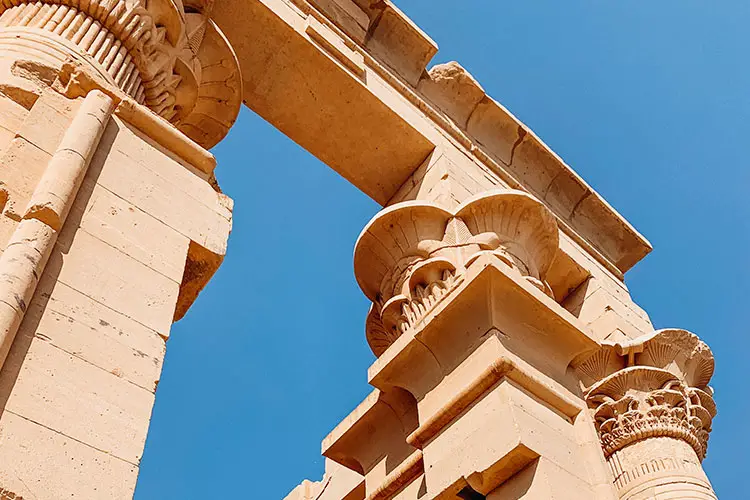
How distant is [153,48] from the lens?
490 cm

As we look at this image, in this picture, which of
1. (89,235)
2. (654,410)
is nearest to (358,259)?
(654,410)

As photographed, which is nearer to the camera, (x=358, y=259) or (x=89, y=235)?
(x=89, y=235)

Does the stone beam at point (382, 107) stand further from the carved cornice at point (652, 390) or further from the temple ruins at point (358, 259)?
the carved cornice at point (652, 390)

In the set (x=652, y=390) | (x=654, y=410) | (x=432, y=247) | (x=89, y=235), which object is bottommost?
(x=89, y=235)

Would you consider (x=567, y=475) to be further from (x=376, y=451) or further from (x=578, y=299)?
(x=578, y=299)

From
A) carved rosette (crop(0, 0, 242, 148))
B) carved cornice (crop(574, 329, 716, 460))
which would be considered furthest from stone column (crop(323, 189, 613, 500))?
carved rosette (crop(0, 0, 242, 148))

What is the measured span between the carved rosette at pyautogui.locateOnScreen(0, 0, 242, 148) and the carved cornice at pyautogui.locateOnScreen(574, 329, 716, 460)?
14.0 ft

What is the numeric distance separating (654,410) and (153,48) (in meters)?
5.37

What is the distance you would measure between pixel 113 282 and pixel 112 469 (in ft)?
2.87

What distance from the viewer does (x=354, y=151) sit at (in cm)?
808

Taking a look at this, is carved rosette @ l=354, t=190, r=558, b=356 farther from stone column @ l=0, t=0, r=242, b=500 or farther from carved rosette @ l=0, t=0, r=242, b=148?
stone column @ l=0, t=0, r=242, b=500

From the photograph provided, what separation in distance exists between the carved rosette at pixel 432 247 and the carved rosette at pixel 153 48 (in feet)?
5.42

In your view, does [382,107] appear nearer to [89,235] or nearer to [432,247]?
[432,247]

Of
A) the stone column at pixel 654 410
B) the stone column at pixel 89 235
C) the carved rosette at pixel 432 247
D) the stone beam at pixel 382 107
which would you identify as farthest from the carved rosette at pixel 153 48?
the stone column at pixel 654 410
